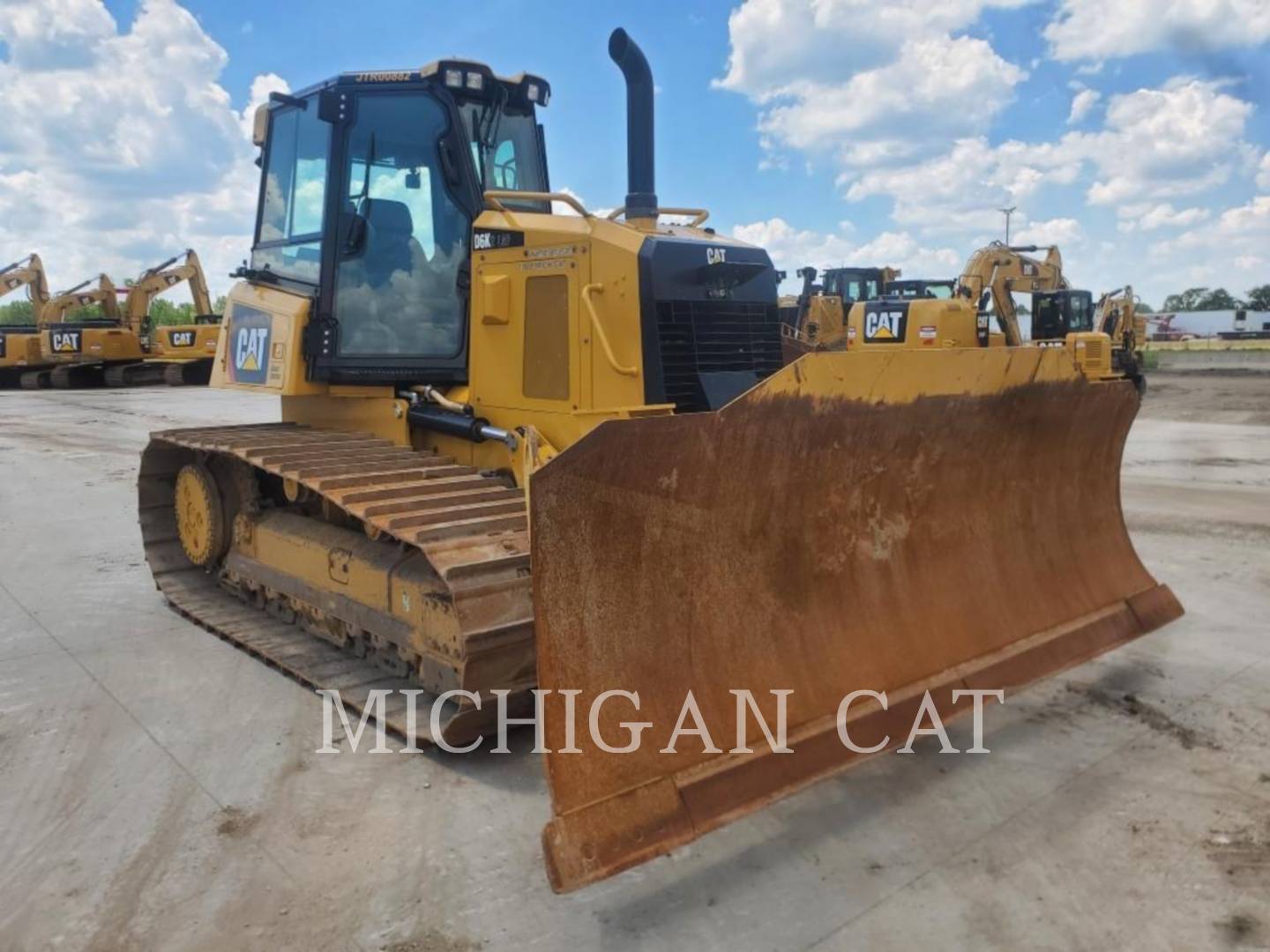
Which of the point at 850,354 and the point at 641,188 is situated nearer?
the point at 850,354

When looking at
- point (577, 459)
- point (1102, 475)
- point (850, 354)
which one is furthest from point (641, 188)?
point (1102, 475)


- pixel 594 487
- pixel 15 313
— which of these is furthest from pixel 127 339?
pixel 15 313

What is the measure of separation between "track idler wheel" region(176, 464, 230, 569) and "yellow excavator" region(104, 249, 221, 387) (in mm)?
21394

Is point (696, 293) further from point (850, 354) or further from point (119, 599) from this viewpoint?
point (119, 599)

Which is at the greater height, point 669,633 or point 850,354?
point 850,354

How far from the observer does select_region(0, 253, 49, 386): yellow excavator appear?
2869 cm

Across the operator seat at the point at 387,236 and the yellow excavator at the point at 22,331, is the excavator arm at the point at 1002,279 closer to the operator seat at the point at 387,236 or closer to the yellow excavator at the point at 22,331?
the operator seat at the point at 387,236

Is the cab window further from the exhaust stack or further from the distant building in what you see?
the distant building

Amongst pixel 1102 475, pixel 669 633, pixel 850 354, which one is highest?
pixel 850 354

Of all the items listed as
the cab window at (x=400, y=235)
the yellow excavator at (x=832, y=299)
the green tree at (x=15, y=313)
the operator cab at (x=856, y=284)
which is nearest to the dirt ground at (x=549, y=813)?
the cab window at (x=400, y=235)

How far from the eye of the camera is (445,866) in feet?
10.8

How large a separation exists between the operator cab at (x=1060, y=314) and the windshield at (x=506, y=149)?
1837 centimetres

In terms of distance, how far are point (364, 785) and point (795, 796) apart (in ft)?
5.31

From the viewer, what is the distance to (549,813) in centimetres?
367
